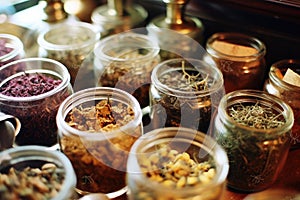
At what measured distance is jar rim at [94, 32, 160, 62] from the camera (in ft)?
2.73

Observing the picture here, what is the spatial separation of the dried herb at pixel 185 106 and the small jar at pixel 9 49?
0.97 feet

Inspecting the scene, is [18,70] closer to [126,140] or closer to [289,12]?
[126,140]

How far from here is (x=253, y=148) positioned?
65 cm

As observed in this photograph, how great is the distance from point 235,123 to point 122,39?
1.25 ft

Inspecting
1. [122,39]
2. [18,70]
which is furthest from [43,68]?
[122,39]

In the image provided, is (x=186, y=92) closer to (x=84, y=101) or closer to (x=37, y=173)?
(x=84, y=101)

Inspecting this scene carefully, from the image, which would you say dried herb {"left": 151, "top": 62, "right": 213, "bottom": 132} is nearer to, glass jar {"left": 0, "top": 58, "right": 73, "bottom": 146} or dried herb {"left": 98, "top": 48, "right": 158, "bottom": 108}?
dried herb {"left": 98, "top": 48, "right": 158, "bottom": 108}

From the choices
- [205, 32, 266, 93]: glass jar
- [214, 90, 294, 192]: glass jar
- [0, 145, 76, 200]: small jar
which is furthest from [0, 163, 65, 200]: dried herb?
[205, 32, 266, 93]: glass jar

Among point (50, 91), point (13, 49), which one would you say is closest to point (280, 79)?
point (50, 91)

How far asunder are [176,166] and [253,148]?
13 centimetres

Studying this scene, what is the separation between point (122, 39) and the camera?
3.09 ft

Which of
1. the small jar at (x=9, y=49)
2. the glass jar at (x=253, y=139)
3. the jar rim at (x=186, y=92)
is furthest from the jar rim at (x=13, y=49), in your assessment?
the glass jar at (x=253, y=139)

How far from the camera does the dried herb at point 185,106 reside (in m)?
0.73

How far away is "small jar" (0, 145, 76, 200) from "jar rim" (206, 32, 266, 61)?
1.32 ft
